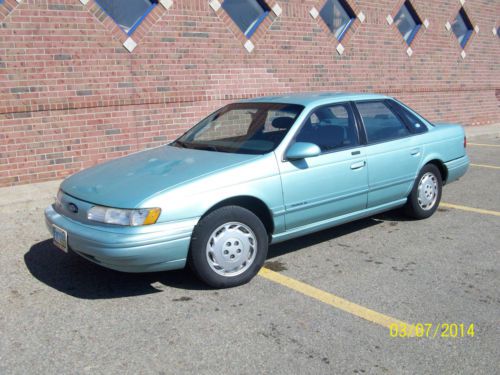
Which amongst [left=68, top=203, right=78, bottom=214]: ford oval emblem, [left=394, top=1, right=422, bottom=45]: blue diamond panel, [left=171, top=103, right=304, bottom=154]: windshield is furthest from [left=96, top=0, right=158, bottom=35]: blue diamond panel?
[left=394, top=1, right=422, bottom=45]: blue diamond panel

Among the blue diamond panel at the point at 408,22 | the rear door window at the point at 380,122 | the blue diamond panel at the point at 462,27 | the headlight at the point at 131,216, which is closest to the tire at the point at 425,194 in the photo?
the rear door window at the point at 380,122

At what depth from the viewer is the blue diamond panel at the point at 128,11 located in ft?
27.7

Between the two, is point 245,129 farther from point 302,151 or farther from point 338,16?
point 338,16

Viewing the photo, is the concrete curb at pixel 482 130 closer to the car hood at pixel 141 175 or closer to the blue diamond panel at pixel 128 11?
the blue diamond panel at pixel 128 11

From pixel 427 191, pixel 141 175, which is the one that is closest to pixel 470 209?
pixel 427 191

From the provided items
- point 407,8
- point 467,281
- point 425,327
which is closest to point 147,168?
point 425,327

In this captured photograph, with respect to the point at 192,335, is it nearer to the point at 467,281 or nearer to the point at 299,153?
the point at 299,153

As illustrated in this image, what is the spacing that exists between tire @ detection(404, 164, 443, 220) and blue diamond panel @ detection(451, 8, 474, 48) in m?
10.0

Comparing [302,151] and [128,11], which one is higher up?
[128,11]

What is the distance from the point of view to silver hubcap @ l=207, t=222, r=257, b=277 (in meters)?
4.05

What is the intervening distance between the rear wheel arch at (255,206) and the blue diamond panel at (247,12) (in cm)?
625

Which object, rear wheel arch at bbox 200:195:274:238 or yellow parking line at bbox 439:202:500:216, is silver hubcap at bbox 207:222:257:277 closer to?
rear wheel arch at bbox 200:195:274:238

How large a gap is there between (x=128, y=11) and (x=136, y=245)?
6.05 meters

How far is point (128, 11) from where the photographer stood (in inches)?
340
